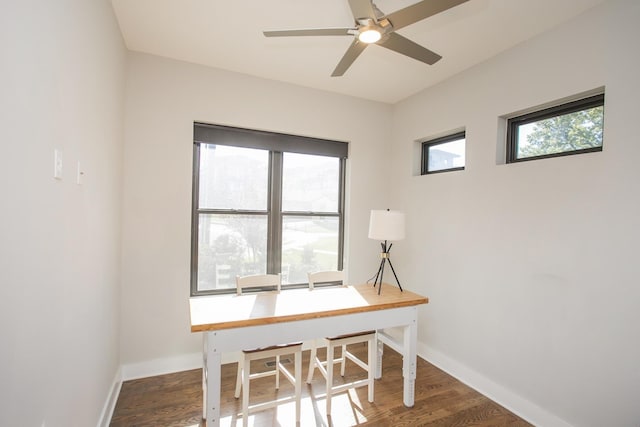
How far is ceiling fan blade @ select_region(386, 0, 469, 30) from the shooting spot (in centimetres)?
139

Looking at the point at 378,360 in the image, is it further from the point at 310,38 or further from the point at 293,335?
the point at 310,38

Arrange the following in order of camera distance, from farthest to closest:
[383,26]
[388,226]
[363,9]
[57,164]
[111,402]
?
[388,226]
[111,402]
[383,26]
[363,9]
[57,164]

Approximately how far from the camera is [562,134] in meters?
2.22

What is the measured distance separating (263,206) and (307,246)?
0.70 meters

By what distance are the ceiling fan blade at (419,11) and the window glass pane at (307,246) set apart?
2.22 m

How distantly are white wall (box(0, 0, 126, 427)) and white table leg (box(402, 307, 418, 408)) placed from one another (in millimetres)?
2110

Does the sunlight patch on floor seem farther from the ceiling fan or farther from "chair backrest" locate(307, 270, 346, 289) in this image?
the ceiling fan

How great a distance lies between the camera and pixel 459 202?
288 cm

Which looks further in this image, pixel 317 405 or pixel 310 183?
pixel 310 183

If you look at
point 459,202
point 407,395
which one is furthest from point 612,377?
point 459,202

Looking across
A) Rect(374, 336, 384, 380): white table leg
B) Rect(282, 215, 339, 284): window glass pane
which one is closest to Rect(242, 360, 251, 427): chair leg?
Rect(374, 336, 384, 380): white table leg

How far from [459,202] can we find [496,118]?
801 millimetres

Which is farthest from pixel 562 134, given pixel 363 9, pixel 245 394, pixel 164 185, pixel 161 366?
pixel 161 366

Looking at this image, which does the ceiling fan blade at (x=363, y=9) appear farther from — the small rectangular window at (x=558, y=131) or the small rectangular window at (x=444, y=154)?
the small rectangular window at (x=444, y=154)
